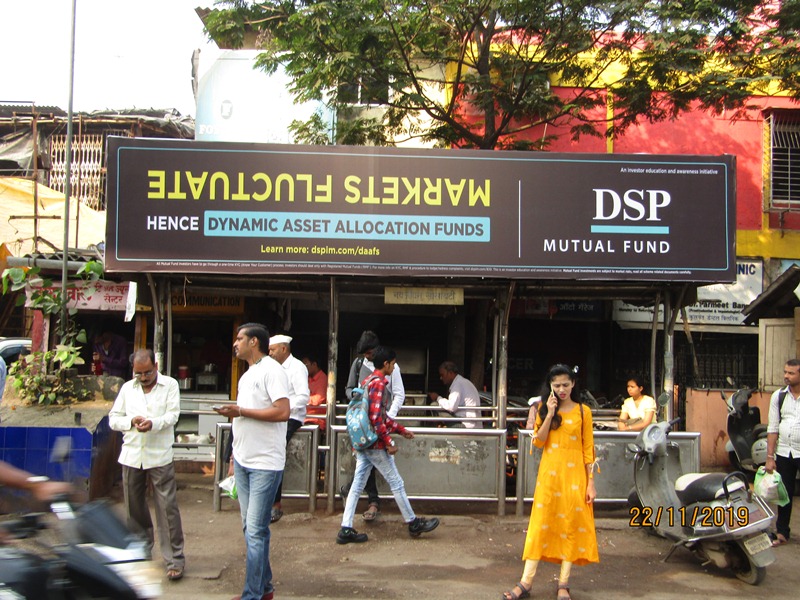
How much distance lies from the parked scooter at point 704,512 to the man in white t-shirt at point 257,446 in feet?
11.3

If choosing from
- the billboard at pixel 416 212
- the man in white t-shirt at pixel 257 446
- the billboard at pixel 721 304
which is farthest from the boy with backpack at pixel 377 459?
the billboard at pixel 721 304

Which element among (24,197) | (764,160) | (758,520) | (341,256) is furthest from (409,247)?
(24,197)

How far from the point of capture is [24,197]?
582 inches

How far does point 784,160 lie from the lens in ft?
45.1

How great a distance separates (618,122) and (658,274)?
248 inches

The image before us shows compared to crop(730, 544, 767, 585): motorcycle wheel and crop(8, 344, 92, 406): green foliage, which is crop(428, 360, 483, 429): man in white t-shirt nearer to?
crop(730, 544, 767, 585): motorcycle wheel

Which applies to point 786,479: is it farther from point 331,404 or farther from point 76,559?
point 76,559

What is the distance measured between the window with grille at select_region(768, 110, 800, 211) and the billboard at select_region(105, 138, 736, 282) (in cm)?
687

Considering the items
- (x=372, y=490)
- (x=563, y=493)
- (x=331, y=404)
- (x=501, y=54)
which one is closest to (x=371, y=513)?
(x=372, y=490)

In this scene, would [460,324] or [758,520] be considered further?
[460,324]

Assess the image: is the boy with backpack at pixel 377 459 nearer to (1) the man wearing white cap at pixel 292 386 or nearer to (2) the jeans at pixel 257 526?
(1) the man wearing white cap at pixel 292 386

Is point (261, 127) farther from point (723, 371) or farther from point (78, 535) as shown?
point (78, 535)

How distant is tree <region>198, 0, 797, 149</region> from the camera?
1059cm

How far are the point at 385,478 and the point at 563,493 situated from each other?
6.38 feet
